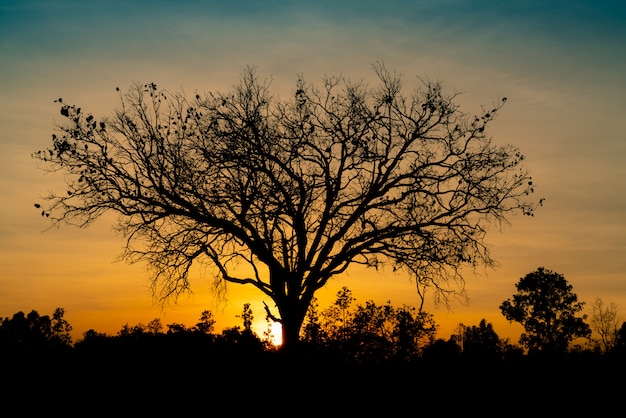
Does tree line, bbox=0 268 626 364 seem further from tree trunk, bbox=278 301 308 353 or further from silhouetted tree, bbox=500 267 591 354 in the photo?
silhouetted tree, bbox=500 267 591 354

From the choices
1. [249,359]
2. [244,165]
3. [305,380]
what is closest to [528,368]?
[305,380]

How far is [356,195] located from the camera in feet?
86.8

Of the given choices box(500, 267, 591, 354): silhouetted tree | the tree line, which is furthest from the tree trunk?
box(500, 267, 591, 354): silhouetted tree

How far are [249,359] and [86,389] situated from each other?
4.46 meters

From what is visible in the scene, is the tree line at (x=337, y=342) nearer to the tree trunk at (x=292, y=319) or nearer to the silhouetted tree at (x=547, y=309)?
the tree trunk at (x=292, y=319)

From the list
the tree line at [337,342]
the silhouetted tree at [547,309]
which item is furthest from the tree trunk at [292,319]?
the silhouetted tree at [547,309]

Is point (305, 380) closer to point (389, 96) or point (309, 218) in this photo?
point (309, 218)

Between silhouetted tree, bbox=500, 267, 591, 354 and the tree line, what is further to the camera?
silhouetted tree, bbox=500, 267, 591, 354

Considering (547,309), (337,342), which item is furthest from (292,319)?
(547,309)

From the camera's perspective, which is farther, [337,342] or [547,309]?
[547,309]

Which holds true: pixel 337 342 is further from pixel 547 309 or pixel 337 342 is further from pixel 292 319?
pixel 547 309

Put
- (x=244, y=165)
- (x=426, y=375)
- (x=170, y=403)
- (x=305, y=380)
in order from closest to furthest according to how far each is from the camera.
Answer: (x=170, y=403)
(x=305, y=380)
(x=426, y=375)
(x=244, y=165)

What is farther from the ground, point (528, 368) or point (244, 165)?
point (244, 165)

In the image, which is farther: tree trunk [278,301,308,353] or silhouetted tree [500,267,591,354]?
silhouetted tree [500,267,591,354]
